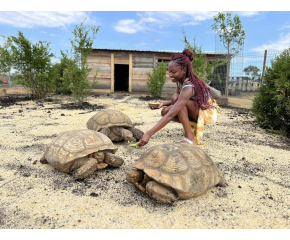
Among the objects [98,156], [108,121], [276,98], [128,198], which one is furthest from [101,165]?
[276,98]

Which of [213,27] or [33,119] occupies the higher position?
[213,27]

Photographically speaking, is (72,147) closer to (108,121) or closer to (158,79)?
(108,121)

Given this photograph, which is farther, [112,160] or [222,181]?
[112,160]

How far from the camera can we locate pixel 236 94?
13398 millimetres

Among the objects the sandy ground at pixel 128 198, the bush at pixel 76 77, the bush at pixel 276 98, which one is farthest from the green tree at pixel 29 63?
the bush at pixel 276 98

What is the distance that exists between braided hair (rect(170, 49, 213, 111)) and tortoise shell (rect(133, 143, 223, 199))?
149cm

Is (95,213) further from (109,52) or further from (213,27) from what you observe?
(213,27)

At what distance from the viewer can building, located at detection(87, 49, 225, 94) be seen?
50.0 feet

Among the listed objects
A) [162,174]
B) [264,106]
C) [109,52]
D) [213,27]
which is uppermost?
[213,27]

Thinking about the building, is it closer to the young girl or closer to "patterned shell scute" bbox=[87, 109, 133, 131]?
"patterned shell scute" bbox=[87, 109, 133, 131]

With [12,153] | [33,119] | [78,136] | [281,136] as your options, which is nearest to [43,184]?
[78,136]

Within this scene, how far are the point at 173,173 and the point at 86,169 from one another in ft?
4.22

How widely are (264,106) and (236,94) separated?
305 inches

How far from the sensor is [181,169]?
8.07ft
